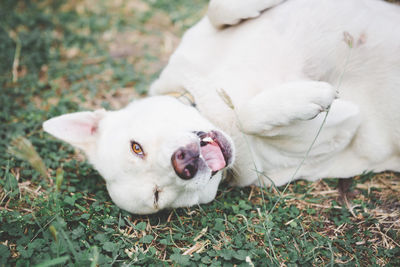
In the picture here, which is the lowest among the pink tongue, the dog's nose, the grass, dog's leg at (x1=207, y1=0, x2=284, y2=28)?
the grass

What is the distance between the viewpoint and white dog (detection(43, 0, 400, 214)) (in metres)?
2.35

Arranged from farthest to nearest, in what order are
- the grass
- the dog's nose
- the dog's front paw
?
the dog's front paw < the grass < the dog's nose

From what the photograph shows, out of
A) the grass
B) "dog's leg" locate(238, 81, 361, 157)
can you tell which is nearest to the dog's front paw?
"dog's leg" locate(238, 81, 361, 157)

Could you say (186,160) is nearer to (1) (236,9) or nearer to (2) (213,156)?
(2) (213,156)

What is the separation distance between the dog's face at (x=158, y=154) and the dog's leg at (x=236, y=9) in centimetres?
85

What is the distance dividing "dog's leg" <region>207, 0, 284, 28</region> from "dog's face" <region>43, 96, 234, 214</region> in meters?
0.85

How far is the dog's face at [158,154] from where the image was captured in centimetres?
218

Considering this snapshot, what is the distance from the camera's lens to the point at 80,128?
9.01ft

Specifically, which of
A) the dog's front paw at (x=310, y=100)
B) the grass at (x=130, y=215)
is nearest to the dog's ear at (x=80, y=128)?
the grass at (x=130, y=215)

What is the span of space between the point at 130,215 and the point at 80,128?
81 centimetres

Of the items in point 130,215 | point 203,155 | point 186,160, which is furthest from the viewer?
point 130,215

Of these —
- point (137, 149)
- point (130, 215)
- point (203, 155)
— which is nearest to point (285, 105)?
point (203, 155)

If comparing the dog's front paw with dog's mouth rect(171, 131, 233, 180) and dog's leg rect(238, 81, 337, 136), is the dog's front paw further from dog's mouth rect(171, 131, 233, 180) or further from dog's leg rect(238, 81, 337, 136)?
dog's mouth rect(171, 131, 233, 180)

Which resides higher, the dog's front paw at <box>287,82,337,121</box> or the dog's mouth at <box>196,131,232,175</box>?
the dog's front paw at <box>287,82,337,121</box>
